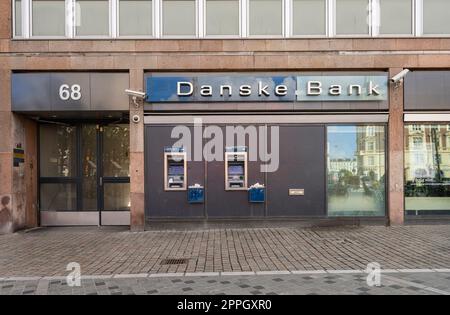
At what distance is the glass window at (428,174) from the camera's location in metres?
10.5

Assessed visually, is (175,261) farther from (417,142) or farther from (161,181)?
(417,142)

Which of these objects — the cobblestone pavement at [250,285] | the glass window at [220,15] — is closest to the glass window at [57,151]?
the glass window at [220,15]

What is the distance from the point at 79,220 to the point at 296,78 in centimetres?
794

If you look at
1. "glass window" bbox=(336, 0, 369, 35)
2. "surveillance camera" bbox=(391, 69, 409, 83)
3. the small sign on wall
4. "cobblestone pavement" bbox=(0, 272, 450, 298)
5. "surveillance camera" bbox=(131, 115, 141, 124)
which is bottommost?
"cobblestone pavement" bbox=(0, 272, 450, 298)

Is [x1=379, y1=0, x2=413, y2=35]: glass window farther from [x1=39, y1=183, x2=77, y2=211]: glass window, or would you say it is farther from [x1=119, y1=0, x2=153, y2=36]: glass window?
[x1=39, y1=183, x2=77, y2=211]: glass window

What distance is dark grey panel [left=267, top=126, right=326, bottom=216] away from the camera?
10.3 metres

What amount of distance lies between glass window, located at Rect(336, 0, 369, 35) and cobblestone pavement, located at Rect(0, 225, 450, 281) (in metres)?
5.66

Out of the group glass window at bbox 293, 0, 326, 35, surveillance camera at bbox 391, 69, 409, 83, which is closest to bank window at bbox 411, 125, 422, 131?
surveillance camera at bbox 391, 69, 409, 83

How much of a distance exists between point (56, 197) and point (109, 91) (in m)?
3.94

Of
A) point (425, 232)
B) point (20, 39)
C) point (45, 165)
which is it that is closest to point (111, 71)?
point (20, 39)

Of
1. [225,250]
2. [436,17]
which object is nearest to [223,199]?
[225,250]

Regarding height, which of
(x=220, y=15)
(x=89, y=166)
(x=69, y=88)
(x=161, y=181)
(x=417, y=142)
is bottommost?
(x=161, y=181)

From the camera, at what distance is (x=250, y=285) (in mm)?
5484
